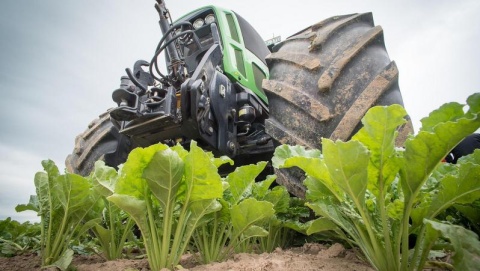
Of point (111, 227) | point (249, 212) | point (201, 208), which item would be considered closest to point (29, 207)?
point (111, 227)

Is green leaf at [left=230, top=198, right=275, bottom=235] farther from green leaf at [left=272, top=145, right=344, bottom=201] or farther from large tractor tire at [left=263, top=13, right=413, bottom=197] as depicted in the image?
large tractor tire at [left=263, top=13, right=413, bottom=197]

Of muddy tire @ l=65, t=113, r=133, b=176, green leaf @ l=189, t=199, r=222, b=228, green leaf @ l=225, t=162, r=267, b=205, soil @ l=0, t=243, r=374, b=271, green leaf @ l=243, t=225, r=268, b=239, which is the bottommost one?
soil @ l=0, t=243, r=374, b=271

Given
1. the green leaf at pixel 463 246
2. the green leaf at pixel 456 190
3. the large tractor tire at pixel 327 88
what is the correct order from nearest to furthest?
Answer: 1. the green leaf at pixel 463 246
2. the green leaf at pixel 456 190
3. the large tractor tire at pixel 327 88

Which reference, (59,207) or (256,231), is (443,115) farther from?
(59,207)

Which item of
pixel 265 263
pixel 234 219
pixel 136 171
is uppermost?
pixel 136 171

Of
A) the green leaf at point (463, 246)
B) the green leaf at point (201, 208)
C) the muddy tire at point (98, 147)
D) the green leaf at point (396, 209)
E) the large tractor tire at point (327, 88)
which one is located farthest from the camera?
the muddy tire at point (98, 147)

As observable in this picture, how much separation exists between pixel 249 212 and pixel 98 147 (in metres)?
1.83

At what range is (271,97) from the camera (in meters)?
1.74

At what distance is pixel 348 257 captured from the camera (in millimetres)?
1015

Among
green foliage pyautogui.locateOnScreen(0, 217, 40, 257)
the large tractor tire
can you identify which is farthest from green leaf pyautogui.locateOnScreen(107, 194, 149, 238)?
green foliage pyautogui.locateOnScreen(0, 217, 40, 257)

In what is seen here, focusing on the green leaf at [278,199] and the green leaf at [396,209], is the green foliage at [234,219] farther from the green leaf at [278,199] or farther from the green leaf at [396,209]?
the green leaf at [396,209]

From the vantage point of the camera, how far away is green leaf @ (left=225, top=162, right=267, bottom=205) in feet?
3.67

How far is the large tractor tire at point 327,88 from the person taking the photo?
1497mm

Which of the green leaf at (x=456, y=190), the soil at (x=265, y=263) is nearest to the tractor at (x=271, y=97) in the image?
the soil at (x=265, y=263)
